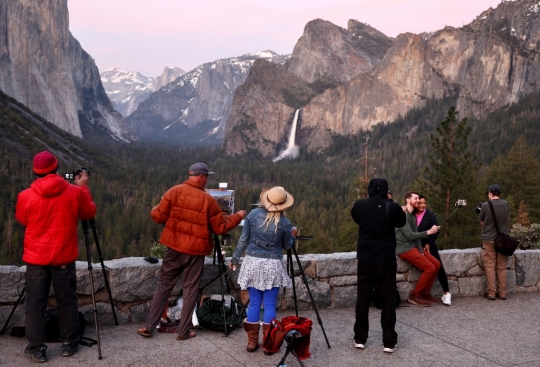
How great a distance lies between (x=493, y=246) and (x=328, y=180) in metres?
147

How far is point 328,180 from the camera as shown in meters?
157

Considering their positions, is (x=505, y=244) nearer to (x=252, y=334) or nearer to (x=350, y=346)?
(x=350, y=346)

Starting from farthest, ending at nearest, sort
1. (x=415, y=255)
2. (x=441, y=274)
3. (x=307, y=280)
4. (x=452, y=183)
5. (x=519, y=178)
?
(x=519, y=178) < (x=452, y=183) < (x=441, y=274) < (x=415, y=255) < (x=307, y=280)

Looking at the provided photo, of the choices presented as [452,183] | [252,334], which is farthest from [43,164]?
[452,183]

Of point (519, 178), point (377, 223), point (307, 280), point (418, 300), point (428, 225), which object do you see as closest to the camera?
point (377, 223)

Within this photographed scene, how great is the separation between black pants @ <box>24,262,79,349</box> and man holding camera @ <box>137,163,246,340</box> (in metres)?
1.09

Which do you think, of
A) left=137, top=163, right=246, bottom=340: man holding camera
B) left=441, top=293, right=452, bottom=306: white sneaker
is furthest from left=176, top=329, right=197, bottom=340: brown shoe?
left=441, top=293, right=452, bottom=306: white sneaker

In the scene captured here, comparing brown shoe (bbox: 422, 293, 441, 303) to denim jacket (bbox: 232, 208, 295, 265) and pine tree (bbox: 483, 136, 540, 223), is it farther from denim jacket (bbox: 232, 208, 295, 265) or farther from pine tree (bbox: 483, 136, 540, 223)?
pine tree (bbox: 483, 136, 540, 223)

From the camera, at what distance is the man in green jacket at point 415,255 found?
938 centimetres

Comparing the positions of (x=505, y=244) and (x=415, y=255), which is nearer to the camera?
(x=415, y=255)

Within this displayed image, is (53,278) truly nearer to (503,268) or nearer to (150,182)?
(503,268)

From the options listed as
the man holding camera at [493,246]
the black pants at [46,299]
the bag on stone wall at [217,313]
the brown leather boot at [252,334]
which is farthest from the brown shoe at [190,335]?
the man holding camera at [493,246]

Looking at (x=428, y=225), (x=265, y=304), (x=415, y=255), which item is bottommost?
(x=265, y=304)

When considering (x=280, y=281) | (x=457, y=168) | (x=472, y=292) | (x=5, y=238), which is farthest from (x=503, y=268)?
(x=5, y=238)
